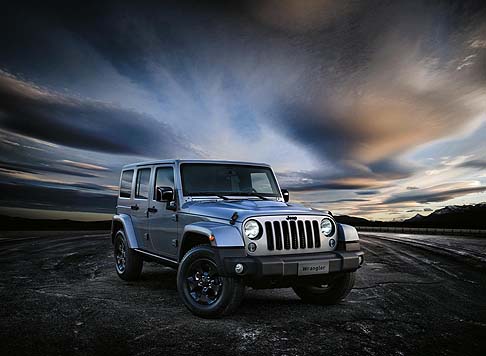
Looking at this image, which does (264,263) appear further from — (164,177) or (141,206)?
(141,206)

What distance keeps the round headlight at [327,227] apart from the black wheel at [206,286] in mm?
1320

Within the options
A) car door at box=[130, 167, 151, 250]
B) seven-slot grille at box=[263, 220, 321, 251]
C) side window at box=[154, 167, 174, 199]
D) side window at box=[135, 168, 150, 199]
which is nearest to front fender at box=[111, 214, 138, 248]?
car door at box=[130, 167, 151, 250]

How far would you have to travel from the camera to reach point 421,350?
14.2 ft

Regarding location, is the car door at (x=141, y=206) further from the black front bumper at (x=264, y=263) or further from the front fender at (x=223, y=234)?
the black front bumper at (x=264, y=263)

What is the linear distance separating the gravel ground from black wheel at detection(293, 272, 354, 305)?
151mm

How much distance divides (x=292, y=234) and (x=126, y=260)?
3709mm

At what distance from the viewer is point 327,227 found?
5.88 metres

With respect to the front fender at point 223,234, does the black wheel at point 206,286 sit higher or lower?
lower

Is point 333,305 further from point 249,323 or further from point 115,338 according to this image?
point 115,338

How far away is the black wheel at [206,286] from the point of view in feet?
17.2

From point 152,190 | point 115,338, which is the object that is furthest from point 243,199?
point 115,338

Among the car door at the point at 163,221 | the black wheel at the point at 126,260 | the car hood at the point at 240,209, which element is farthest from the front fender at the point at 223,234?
the black wheel at the point at 126,260

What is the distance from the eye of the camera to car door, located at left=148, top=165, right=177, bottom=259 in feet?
21.6

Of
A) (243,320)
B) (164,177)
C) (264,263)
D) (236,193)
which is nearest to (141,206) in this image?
(164,177)
